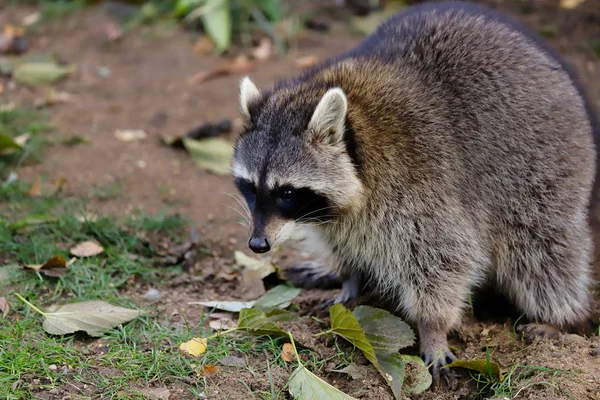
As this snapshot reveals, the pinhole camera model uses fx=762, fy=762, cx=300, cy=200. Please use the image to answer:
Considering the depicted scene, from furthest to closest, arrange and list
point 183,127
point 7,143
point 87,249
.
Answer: point 183,127 < point 7,143 < point 87,249

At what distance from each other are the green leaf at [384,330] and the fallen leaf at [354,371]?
0.14m

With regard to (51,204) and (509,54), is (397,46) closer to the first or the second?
(509,54)

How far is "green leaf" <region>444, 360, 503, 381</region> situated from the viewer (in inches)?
169

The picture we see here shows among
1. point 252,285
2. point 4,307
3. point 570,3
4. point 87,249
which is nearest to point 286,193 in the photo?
point 252,285

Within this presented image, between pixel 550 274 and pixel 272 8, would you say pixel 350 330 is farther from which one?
pixel 272 8

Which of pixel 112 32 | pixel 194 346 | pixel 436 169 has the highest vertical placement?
pixel 436 169

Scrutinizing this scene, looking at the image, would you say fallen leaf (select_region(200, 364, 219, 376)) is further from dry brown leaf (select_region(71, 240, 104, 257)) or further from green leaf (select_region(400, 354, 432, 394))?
dry brown leaf (select_region(71, 240, 104, 257))

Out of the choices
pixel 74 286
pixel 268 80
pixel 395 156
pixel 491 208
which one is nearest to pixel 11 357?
pixel 74 286

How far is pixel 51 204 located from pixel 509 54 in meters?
3.55

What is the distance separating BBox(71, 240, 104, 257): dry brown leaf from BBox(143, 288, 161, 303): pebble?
512 millimetres

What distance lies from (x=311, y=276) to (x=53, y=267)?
70.8 inches

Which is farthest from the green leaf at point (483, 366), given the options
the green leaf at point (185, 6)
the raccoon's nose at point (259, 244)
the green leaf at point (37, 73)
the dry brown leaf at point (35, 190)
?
the green leaf at point (185, 6)

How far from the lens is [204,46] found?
350 inches

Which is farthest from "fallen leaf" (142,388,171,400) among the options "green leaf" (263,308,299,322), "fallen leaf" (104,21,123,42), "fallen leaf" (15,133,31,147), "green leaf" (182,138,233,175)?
"fallen leaf" (104,21,123,42)
